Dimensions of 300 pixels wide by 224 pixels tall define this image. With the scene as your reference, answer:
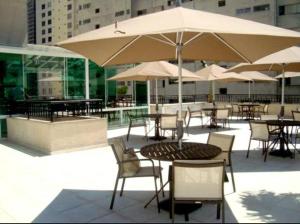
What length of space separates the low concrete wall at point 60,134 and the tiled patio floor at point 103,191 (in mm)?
412

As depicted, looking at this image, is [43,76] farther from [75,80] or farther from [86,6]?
[86,6]

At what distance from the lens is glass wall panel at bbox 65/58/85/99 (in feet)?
46.0

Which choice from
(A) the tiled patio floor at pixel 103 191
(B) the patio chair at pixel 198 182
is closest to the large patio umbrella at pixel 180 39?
(B) the patio chair at pixel 198 182

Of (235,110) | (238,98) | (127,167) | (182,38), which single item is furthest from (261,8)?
(127,167)

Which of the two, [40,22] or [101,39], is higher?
[40,22]

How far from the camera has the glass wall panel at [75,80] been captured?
14.0 m

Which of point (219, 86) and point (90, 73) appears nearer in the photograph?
point (90, 73)

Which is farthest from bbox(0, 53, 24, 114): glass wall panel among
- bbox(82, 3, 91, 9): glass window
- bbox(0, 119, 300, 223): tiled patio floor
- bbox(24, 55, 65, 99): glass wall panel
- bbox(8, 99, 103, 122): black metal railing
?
bbox(82, 3, 91, 9): glass window

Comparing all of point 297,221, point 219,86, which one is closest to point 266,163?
point 297,221

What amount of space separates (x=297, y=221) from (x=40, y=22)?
93091 mm

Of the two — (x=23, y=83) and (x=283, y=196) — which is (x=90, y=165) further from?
(x=23, y=83)

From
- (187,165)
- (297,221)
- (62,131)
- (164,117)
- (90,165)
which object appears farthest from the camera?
(164,117)

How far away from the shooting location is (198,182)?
3746 millimetres

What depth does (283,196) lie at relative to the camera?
517 cm
